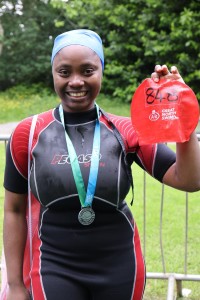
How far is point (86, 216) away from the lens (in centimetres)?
181

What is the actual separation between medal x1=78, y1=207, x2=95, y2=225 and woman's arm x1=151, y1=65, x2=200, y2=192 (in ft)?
1.10

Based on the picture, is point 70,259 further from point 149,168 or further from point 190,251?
point 190,251

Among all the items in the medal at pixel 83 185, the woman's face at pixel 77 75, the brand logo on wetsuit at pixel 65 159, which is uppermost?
the woman's face at pixel 77 75

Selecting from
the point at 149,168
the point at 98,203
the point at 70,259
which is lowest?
the point at 70,259

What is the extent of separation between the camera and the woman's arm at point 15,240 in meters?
2.01

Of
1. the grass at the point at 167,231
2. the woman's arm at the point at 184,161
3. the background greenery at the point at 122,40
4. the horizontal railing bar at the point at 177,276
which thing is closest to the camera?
the woman's arm at the point at 184,161

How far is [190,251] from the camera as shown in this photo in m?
4.76

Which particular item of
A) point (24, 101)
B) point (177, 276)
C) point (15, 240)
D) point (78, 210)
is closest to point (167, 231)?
point (177, 276)

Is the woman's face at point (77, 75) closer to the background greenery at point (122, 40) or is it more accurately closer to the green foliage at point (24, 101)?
the background greenery at point (122, 40)

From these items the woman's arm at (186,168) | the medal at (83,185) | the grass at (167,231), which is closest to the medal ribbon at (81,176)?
the medal at (83,185)

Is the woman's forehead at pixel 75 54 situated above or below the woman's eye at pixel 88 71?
above

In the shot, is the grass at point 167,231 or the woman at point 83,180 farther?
the grass at point 167,231

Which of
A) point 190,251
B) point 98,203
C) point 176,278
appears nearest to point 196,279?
point 176,278

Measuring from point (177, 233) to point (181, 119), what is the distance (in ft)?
12.5
